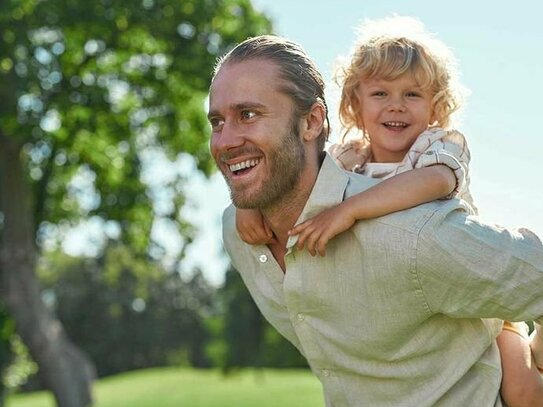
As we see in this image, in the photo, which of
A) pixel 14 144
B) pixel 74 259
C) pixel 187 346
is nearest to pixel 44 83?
pixel 14 144

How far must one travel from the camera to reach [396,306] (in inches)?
126

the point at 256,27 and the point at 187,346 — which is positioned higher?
the point at 256,27

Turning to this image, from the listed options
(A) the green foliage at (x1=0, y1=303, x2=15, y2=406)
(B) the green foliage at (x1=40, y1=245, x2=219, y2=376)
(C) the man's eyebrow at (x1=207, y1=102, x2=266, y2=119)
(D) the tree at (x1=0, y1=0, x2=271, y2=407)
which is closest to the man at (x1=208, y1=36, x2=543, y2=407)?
(C) the man's eyebrow at (x1=207, y1=102, x2=266, y2=119)

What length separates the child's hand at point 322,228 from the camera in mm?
3201

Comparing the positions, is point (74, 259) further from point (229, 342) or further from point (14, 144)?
point (14, 144)

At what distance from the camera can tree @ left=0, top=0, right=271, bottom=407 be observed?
63.3ft

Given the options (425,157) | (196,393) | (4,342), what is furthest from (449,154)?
(196,393)

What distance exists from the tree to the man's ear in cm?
1590

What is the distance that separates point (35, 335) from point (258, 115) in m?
19.6

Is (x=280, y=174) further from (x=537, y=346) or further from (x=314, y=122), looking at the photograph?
(x=537, y=346)

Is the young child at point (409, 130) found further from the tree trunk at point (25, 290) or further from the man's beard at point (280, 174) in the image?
the tree trunk at point (25, 290)

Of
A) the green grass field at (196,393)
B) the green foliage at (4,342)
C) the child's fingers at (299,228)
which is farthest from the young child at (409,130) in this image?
the green foliage at (4,342)

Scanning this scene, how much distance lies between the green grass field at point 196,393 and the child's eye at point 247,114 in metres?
20.4

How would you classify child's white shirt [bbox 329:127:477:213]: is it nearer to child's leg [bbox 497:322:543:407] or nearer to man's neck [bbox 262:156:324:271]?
man's neck [bbox 262:156:324:271]
